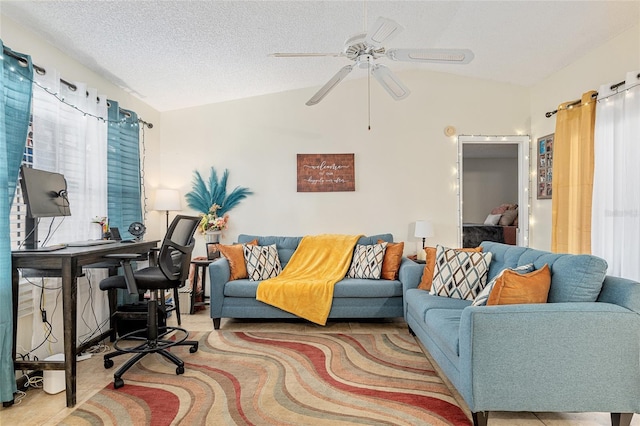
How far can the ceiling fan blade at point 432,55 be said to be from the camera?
7.07 ft

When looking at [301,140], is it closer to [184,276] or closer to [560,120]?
[184,276]

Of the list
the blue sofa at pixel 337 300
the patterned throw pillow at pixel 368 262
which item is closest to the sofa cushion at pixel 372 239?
the patterned throw pillow at pixel 368 262

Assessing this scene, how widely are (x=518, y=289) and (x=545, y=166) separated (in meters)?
2.89

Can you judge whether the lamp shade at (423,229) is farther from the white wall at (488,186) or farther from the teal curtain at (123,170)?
the white wall at (488,186)

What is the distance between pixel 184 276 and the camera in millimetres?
2803

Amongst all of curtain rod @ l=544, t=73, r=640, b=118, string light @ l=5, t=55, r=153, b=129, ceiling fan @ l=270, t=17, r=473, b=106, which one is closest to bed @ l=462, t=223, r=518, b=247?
curtain rod @ l=544, t=73, r=640, b=118

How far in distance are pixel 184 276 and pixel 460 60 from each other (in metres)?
2.43

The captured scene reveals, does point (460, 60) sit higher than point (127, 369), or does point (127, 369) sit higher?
point (460, 60)

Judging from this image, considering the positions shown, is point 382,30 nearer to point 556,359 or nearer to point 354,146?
point 556,359

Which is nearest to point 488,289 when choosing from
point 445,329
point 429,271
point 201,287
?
point 445,329

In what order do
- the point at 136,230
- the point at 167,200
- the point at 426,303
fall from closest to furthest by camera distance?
1. the point at 426,303
2. the point at 136,230
3. the point at 167,200

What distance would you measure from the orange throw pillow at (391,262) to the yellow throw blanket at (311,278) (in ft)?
1.23

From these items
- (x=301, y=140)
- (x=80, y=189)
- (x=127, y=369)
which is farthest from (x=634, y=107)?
(x=80, y=189)

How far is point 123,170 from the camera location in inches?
141
